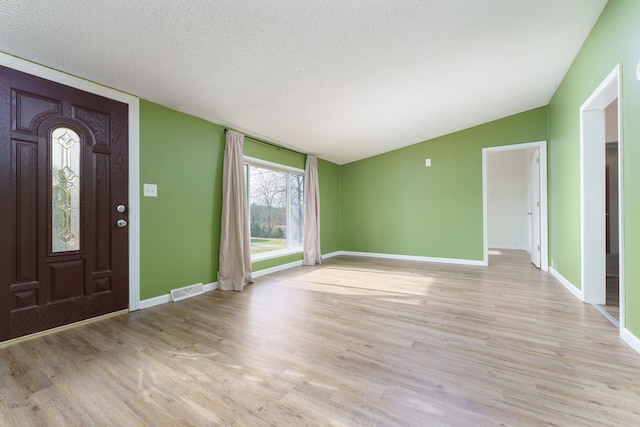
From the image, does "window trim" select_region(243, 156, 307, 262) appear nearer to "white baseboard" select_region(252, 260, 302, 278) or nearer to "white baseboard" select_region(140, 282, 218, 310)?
"white baseboard" select_region(252, 260, 302, 278)

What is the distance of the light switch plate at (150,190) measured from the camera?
9.28 feet

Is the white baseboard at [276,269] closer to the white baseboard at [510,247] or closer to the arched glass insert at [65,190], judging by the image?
the arched glass insert at [65,190]

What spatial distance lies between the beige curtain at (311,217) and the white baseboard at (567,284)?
11.9ft

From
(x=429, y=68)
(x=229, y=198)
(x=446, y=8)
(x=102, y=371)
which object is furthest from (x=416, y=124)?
(x=102, y=371)

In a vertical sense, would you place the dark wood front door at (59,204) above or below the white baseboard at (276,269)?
above

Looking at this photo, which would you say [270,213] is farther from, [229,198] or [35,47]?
[35,47]

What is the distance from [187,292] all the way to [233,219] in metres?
1.03

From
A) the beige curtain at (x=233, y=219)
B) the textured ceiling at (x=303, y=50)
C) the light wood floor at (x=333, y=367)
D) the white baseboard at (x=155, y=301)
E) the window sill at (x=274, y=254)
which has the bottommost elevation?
the light wood floor at (x=333, y=367)

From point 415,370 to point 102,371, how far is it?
6.31 feet

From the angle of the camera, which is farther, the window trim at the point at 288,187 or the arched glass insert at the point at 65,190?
the window trim at the point at 288,187

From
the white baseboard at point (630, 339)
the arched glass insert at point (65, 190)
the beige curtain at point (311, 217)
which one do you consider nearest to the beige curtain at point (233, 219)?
the arched glass insert at point (65, 190)

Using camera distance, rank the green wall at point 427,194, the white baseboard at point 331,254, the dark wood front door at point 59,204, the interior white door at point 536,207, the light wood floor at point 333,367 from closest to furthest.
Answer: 1. the light wood floor at point 333,367
2. the dark wood front door at point 59,204
3. the interior white door at point 536,207
4. the green wall at point 427,194
5. the white baseboard at point 331,254

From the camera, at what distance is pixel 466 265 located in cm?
491

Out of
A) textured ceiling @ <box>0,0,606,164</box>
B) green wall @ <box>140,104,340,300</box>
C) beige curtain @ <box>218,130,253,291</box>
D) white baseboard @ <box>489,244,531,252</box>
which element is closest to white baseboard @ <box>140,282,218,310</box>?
green wall @ <box>140,104,340,300</box>
